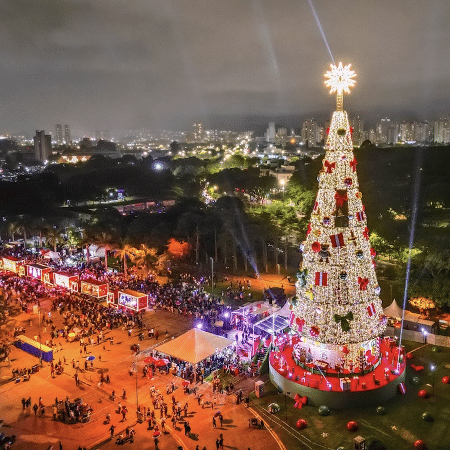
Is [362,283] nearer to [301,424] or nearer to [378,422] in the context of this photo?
[378,422]

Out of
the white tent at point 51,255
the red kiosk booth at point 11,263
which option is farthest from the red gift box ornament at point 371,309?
the white tent at point 51,255

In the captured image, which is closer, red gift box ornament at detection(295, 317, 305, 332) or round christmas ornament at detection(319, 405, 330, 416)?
round christmas ornament at detection(319, 405, 330, 416)

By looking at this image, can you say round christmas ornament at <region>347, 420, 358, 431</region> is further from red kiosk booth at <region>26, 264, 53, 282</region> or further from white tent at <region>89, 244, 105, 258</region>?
white tent at <region>89, 244, 105, 258</region>

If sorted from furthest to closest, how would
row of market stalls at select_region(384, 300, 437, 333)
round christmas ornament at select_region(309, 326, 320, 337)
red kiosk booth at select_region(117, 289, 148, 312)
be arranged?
1. red kiosk booth at select_region(117, 289, 148, 312)
2. row of market stalls at select_region(384, 300, 437, 333)
3. round christmas ornament at select_region(309, 326, 320, 337)

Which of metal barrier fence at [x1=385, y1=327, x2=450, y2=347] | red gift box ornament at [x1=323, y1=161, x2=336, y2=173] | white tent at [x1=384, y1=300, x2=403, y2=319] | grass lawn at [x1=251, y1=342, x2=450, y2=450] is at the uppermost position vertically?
red gift box ornament at [x1=323, y1=161, x2=336, y2=173]

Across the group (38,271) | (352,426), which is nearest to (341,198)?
(352,426)

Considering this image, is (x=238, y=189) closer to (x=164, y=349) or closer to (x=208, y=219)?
(x=208, y=219)

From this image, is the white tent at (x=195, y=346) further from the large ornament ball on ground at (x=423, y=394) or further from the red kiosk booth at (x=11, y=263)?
the red kiosk booth at (x=11, y=263)

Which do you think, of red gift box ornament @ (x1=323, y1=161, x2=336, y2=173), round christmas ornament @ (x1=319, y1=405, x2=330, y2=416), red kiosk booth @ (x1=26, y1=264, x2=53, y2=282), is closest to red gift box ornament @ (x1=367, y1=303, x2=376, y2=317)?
round christmas ornament @ (x1=319, y1=405, x2=330, y2=416)

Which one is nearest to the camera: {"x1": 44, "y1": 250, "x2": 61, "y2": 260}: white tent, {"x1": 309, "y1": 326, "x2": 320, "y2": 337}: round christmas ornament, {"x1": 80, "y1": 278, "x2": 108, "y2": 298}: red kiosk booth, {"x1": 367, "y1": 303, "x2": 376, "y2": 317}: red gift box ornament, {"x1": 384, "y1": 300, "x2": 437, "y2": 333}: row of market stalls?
{"x1": 367, "y1": 303, "x2": 376, "y2": 317}: red gift box ornament
